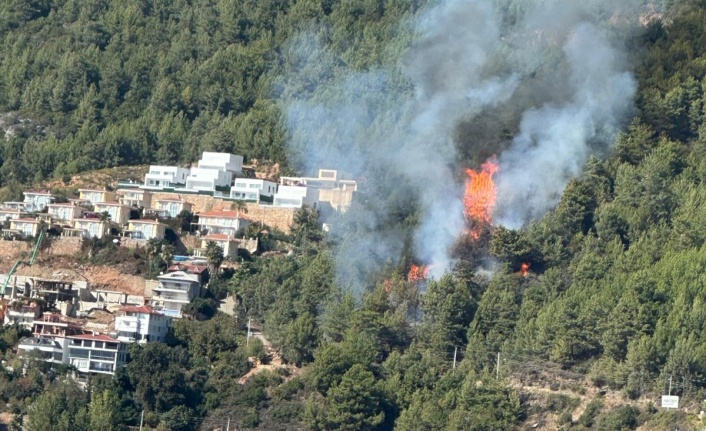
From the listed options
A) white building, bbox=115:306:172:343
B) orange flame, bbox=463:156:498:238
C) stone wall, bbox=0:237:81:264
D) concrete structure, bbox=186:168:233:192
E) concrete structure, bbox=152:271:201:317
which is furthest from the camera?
concrete structure, bbox=186:168:233:192

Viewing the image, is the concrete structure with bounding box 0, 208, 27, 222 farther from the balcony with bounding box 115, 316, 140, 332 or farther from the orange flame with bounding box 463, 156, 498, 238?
the orange flame with bounding box 463, 156, 498, 238

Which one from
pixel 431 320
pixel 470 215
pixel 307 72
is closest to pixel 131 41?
pixel 307 72

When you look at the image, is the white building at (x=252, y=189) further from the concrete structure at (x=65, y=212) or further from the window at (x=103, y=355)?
the window at (x=103, y=355)

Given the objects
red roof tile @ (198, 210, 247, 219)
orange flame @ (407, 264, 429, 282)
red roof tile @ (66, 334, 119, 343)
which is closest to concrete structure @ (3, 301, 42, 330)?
red roof tile @ (66, 334, 119, 343)

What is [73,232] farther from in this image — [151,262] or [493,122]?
[493,122]

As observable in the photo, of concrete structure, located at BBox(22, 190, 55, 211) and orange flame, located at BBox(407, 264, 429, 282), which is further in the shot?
concrete structure, located at BBox(22, 190, 55, 211)

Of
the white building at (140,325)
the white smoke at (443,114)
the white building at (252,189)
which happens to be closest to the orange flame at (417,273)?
the white smoke at (443,114)
